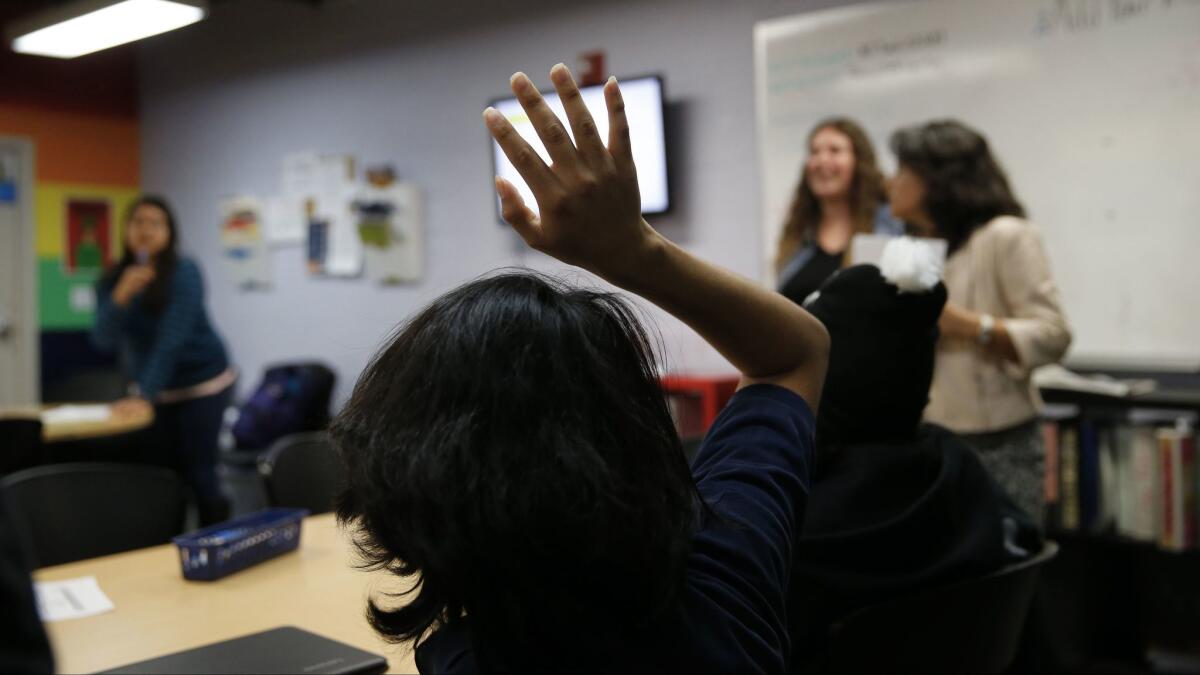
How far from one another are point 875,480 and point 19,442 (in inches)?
125

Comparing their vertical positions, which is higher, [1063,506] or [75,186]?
[75,186]

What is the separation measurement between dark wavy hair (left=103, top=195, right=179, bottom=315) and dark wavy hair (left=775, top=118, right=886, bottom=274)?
7.67 ft

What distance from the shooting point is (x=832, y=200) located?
11.1ft

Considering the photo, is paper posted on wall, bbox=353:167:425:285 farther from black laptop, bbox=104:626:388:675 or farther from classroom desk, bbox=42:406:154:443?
black laptop, bbox=104:626:388:675

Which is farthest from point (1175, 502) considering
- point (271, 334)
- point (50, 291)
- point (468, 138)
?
point (50, 291)

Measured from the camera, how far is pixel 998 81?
3219 mm

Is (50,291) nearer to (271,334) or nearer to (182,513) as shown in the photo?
(271,334)

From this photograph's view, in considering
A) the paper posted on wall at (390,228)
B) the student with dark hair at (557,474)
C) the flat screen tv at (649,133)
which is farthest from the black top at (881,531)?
the paper posted on wall at (390,228)

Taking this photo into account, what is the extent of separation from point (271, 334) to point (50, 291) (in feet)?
5.06

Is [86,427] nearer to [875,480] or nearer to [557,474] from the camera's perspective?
[875,480]

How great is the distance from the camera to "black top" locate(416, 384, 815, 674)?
2.39 ft

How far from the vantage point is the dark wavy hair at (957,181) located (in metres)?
2.62

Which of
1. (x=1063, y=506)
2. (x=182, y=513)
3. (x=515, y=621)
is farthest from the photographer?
(x=1063, y=506)

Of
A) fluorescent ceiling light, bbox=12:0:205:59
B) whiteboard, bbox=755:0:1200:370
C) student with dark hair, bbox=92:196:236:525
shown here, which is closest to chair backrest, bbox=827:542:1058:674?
whiteboard, bbox=755:0:1200:370
